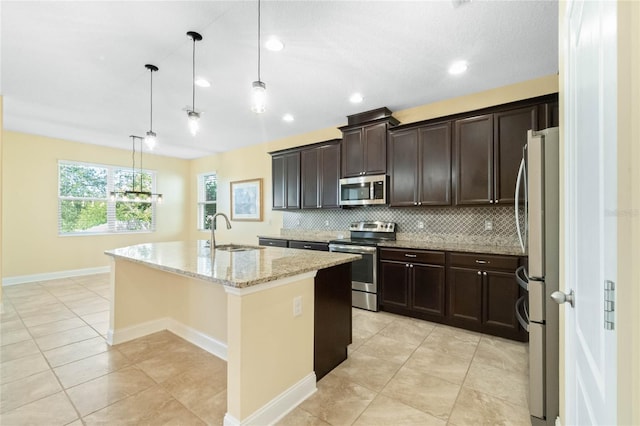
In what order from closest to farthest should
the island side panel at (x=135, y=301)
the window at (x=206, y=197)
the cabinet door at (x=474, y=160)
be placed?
the island side panel at (x=135, y=301), the cabinet door at (x=474, y=160), the window at (x=206, y=197)

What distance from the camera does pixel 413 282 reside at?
3363 mm

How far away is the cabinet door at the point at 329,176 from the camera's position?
439 cm

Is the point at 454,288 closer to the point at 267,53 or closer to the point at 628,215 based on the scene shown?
the point at 628,215

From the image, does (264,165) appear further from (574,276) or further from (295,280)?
(574,276)

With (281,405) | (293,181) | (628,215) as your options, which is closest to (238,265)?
(281,405)

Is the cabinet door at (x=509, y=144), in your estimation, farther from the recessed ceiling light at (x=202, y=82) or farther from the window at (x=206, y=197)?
the window at (x=206, y=197)

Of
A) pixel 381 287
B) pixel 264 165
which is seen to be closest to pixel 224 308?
pixel 381 287

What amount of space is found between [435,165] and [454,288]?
1.46 metres

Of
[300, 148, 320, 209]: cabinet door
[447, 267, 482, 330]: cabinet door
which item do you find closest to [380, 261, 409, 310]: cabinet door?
[447, 267, 482, 330]: cabinet door

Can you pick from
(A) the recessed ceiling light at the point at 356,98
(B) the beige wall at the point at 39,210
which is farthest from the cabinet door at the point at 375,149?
(B) the beige wall at the point at 39,210

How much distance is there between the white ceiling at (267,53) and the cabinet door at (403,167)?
1.64 feet

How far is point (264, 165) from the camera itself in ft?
19.2

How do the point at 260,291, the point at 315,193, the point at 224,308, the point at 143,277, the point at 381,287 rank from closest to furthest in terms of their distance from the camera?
the point at 260,291 → the point at 224,308 → the point at 143,277 → the point at 381,287 → the point at 315,193

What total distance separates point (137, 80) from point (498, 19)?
141 inches
